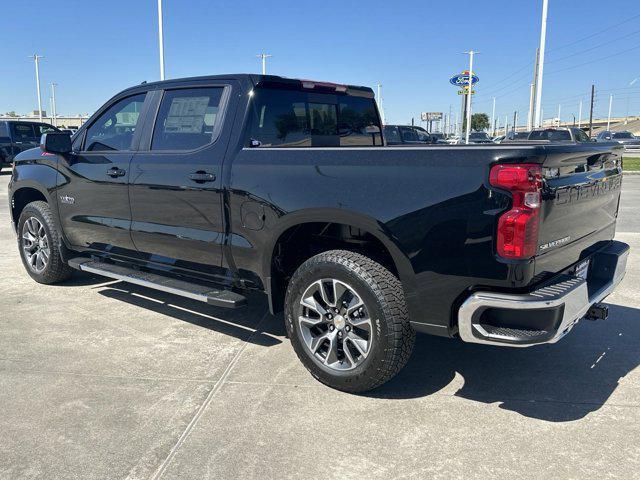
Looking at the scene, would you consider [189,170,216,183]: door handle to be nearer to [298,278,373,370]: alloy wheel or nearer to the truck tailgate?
[298,278,373,370]: alloy wheel

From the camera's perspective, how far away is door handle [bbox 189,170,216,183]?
4.03 m

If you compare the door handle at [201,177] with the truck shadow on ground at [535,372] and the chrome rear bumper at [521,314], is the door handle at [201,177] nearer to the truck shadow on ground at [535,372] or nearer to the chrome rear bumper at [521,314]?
the truck shadow on ground at [535,372]

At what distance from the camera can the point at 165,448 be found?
2.90m

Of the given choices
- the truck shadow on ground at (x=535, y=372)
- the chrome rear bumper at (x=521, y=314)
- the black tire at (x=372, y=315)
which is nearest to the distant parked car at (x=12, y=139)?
the black tire at (x=372, y=315)

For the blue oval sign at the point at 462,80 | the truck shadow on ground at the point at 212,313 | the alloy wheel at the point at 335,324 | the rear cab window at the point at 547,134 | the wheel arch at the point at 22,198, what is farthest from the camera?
the blue oval sign at the point at 462,80

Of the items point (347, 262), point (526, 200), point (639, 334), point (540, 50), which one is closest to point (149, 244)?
point (347, 262)

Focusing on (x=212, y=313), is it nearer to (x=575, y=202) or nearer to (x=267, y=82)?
(x=267, y=82)

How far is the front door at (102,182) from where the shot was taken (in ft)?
15.7

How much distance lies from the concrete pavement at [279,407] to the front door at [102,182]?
76cm

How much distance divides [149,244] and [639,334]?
3.89 metres

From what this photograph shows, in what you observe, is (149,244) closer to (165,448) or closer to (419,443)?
(165,448)

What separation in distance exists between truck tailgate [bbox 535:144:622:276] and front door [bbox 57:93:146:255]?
10.6ft

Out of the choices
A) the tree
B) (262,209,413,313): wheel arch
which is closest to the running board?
(262,209,413,313): wheel arch

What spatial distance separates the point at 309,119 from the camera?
14.6ft
